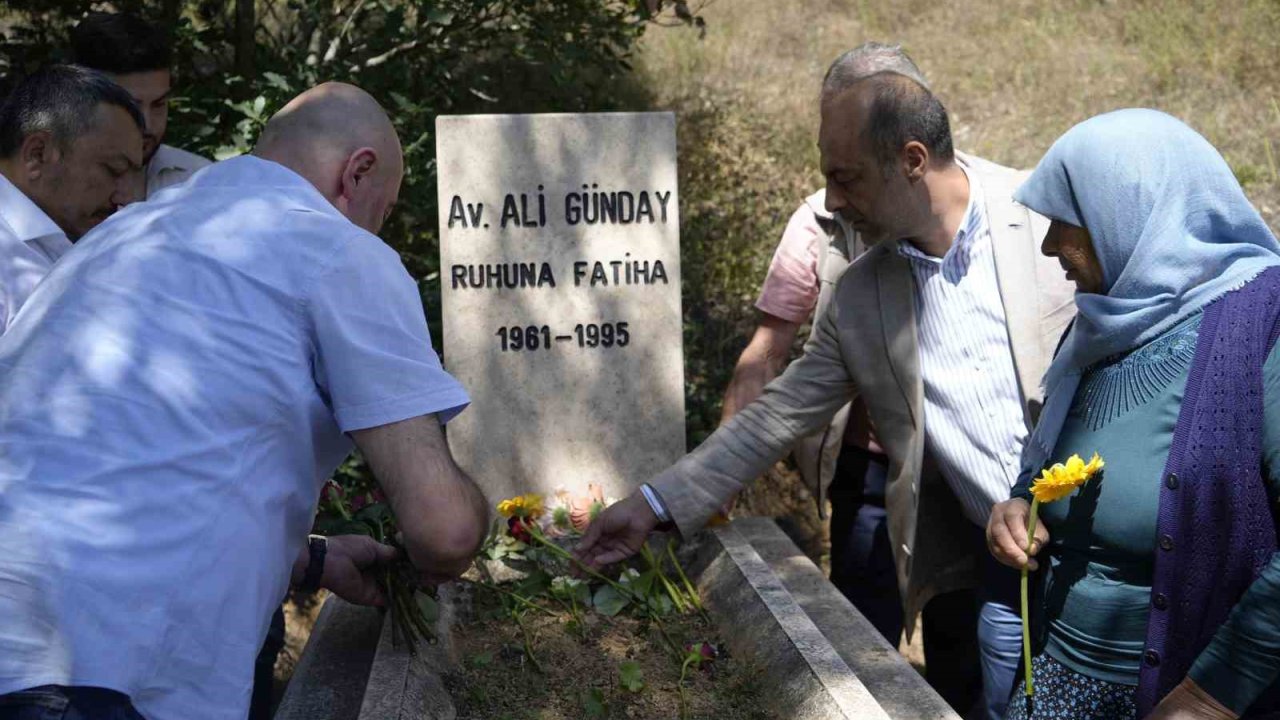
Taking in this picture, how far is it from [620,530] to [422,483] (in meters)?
1.70

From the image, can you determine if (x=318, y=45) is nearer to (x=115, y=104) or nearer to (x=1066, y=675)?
(x=115, y=104)

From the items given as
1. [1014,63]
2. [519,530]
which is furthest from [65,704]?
[1014,63]

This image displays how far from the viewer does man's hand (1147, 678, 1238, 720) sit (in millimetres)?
1979

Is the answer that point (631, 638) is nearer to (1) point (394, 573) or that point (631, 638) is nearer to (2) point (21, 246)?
(1) point (394, 573)

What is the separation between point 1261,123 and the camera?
285 inches

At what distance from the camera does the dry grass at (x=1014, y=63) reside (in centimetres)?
739

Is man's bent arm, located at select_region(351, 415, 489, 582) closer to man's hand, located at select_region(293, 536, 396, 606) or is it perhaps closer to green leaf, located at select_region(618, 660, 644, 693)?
man's hand, located at select_region(293, 536, 396, 606)

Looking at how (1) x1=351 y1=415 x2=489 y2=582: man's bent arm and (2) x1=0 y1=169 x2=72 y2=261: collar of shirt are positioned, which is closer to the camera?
(1) x1=351 y1=415 x2=489 y2=582: man's bent arm

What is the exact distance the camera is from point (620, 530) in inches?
135

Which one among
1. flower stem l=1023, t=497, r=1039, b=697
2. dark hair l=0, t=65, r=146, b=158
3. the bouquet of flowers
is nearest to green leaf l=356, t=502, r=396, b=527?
the bouquet of flowers

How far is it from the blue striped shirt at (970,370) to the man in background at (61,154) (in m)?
1.82

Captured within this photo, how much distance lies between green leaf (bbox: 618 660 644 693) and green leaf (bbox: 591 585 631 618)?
1.55ft

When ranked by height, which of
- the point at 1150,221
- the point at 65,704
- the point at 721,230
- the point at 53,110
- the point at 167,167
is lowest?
the point at 721,230

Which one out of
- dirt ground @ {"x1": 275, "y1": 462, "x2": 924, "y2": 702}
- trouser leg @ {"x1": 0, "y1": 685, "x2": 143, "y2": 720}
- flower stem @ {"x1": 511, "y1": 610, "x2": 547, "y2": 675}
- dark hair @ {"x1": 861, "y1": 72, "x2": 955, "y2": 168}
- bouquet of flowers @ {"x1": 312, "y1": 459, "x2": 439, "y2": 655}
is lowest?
dirt ground @ {"x1": 275, "y1": 462, "x2": 924, "y2": 702}
